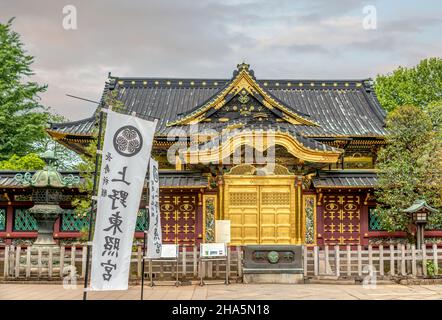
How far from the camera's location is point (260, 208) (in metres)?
18.8

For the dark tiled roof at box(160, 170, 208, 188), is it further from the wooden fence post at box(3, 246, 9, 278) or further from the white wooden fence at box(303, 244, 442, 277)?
the wooden fence post at box(3, 246, 9, 278)

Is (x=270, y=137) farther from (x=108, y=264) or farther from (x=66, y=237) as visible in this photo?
(x=108, y=264)

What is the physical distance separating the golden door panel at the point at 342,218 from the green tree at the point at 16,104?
26.4 metres

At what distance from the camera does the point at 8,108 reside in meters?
37.9

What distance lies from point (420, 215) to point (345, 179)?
3.45 meters

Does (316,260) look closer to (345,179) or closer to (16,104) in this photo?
(345,179)

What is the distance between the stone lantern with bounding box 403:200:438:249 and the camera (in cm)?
1659

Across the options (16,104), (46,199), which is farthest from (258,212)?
(16,104)

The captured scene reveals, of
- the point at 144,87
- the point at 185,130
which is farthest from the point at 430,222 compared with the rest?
the point at 144,87

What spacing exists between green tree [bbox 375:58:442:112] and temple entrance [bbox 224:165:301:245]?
86.1 ft

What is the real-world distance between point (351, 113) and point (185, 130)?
30.2ft

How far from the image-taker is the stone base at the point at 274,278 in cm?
1518

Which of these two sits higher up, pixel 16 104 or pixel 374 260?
pixel 16 104

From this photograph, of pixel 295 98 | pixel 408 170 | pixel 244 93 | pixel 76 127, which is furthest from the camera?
pixel 295 98
